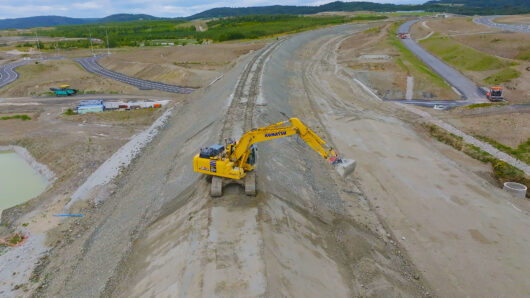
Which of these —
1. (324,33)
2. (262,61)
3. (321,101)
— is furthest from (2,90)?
(324,33)

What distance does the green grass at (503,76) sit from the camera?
50.8m

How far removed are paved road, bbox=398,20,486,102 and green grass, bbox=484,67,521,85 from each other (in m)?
2.52

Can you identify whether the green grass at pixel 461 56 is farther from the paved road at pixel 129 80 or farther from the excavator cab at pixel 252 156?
the excavator cab at pixel 252 156

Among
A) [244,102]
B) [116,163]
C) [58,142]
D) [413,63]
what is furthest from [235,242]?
[413,63]

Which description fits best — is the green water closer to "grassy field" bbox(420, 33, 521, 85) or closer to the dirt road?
the dirt road

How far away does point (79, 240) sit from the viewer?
20.1 metres

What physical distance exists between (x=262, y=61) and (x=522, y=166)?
138 feet

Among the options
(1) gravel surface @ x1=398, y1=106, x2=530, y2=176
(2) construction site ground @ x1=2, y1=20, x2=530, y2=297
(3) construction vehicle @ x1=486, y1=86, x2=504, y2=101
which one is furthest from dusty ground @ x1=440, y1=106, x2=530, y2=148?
(2) construction site ground @ x1=2, y1=20, x2=530, y2=297

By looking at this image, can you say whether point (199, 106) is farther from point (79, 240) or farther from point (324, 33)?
point (324, 33)

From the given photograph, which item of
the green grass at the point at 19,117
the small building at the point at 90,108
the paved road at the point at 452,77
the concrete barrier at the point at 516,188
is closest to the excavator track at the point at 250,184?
the concrete barrier at the point at 516,188

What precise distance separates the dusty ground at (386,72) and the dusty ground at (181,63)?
931 inches

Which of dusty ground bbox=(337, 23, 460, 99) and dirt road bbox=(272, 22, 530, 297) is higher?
dusty ground bbox=(337, 23, 460, 99)

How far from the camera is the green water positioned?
26531 mm

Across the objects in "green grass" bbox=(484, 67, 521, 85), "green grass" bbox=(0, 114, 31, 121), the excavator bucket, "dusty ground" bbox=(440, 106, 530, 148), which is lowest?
"dusty ground" bbox=(440, 106, 530, 148)
